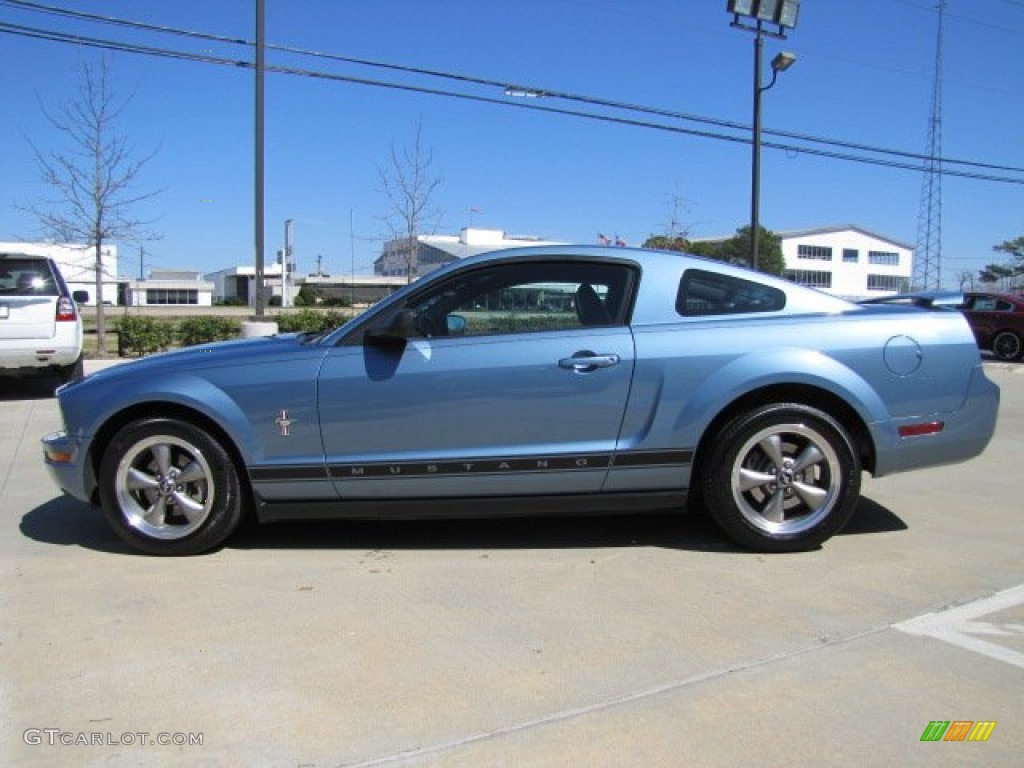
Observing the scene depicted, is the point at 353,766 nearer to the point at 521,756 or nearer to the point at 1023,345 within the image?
the point at 521,756

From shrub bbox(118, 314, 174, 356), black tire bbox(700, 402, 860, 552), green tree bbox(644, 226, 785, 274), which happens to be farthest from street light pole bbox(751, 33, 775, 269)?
green tree bbox(644, 226, 785, 274)

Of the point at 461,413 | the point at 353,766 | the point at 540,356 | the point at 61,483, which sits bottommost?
the point at 353,766

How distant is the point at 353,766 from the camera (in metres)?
2.57

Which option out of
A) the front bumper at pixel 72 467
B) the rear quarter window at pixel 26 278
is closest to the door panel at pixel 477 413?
the front bumper at pixel 72 467

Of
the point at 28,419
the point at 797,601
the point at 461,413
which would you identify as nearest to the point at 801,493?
the point at 797,601

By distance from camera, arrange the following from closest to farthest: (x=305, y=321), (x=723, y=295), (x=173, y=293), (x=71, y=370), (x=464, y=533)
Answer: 1. (x=723, y=295)
2. (x=464, y=533)
3. (x=71, y=370)
4. (x=305, y=321)
5. (x=173, y=293)

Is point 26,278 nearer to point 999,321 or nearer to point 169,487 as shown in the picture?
point 169,487

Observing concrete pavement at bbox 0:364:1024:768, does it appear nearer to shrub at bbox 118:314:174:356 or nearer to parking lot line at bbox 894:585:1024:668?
parking lot line at bbox 894:585:1024:668

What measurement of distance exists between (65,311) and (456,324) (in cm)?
754

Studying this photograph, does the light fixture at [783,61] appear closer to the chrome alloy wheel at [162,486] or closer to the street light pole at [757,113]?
the street light pole at [757,113]

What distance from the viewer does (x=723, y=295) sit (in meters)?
4.55

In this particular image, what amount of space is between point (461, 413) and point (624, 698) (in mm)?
1730

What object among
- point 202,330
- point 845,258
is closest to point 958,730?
point 202,330

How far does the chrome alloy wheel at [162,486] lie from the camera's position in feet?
14.5
